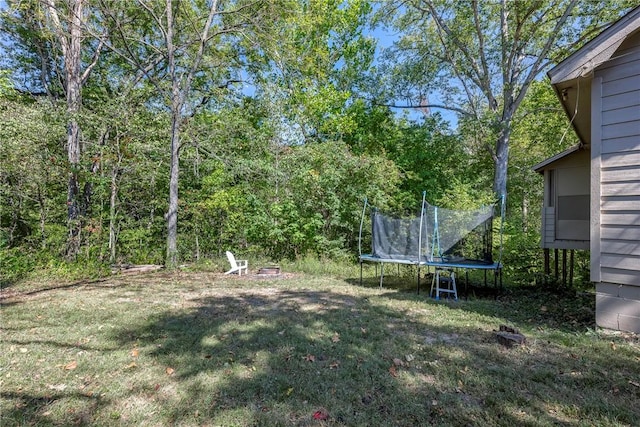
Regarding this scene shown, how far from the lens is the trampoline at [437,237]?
607 centimetres

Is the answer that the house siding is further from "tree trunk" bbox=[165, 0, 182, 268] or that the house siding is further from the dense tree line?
"tree trunk" bbox=[165, 0, 182, 268]

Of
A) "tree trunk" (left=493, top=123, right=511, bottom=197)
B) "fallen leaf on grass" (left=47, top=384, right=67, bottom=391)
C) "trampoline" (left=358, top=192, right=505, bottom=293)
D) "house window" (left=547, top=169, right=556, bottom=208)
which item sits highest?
"tree trunk" (left=493, top=123, right=511, bottom=197)

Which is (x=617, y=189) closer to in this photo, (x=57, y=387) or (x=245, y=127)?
(x=57, y=387)

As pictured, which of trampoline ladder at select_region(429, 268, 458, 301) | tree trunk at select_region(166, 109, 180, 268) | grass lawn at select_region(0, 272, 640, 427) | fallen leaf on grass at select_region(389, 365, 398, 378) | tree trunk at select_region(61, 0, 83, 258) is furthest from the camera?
tree trunk at select_region(166, 109, 180, 268)

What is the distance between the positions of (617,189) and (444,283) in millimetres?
3451

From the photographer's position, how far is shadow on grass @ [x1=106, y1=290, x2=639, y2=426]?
2082mm

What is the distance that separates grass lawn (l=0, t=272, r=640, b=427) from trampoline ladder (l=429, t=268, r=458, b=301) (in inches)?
23.5

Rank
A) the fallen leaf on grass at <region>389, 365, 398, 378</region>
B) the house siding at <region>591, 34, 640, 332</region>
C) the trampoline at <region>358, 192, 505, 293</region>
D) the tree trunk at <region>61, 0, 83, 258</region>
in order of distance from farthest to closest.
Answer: the tree trunk at <region>61, 0, 83, 258</region>
the trampoline at <region>358, 192, 505, 293</region>
the house siding at <region>591, 34, 640, 332</region>
the fallen leaf on grass at <region>389, 365, 398, 378</region>

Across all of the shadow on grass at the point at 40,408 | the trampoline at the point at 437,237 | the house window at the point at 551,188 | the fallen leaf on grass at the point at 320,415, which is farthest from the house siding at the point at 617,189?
the shadow on grass at the point at 40,408

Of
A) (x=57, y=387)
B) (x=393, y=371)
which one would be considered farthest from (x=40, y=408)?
(x=393, y=371)

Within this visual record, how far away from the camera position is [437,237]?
610 centimetres

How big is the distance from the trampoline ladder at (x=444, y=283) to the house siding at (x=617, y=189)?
6.65 feet

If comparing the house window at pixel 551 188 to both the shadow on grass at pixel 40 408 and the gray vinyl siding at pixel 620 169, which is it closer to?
the gray vinyl siding at pixel 620 169

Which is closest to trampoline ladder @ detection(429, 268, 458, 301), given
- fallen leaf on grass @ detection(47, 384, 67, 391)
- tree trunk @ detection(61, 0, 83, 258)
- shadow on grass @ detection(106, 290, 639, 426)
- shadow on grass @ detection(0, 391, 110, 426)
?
shadow on grass @ detection(106, 290, 639, 426)
